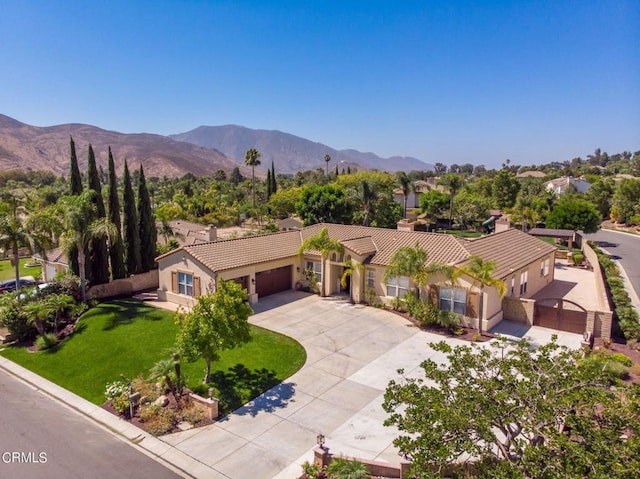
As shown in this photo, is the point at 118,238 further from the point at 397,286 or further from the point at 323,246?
the point at 397,286

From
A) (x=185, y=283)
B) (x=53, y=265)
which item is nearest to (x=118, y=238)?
(x=185, y=283)

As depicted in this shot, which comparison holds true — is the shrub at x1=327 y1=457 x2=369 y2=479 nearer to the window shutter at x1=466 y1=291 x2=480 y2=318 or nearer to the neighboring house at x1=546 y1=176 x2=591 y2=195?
the window shutter at x1=466 y1=291 x2=480 y2=318

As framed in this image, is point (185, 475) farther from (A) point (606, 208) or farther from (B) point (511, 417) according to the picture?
(A) point (606, 208)

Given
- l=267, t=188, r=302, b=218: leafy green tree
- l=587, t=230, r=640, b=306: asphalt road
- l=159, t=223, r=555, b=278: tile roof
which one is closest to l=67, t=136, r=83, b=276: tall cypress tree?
l=159, t=223, r=555, b=278: tile roof

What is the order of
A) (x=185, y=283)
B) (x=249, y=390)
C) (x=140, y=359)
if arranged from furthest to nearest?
(x=185, y=283) < (x=140, y=359) < (x=249, y=390)

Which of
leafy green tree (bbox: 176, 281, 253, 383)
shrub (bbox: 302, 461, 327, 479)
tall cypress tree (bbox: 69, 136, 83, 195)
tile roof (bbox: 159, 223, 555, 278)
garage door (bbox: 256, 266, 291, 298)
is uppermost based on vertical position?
tall cypress tree (bbox: 69, 136, 83, 195)

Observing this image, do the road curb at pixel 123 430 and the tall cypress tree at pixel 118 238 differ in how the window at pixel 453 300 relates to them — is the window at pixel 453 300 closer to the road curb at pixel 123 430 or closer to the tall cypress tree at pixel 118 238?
the road curb at pixel 123 430
